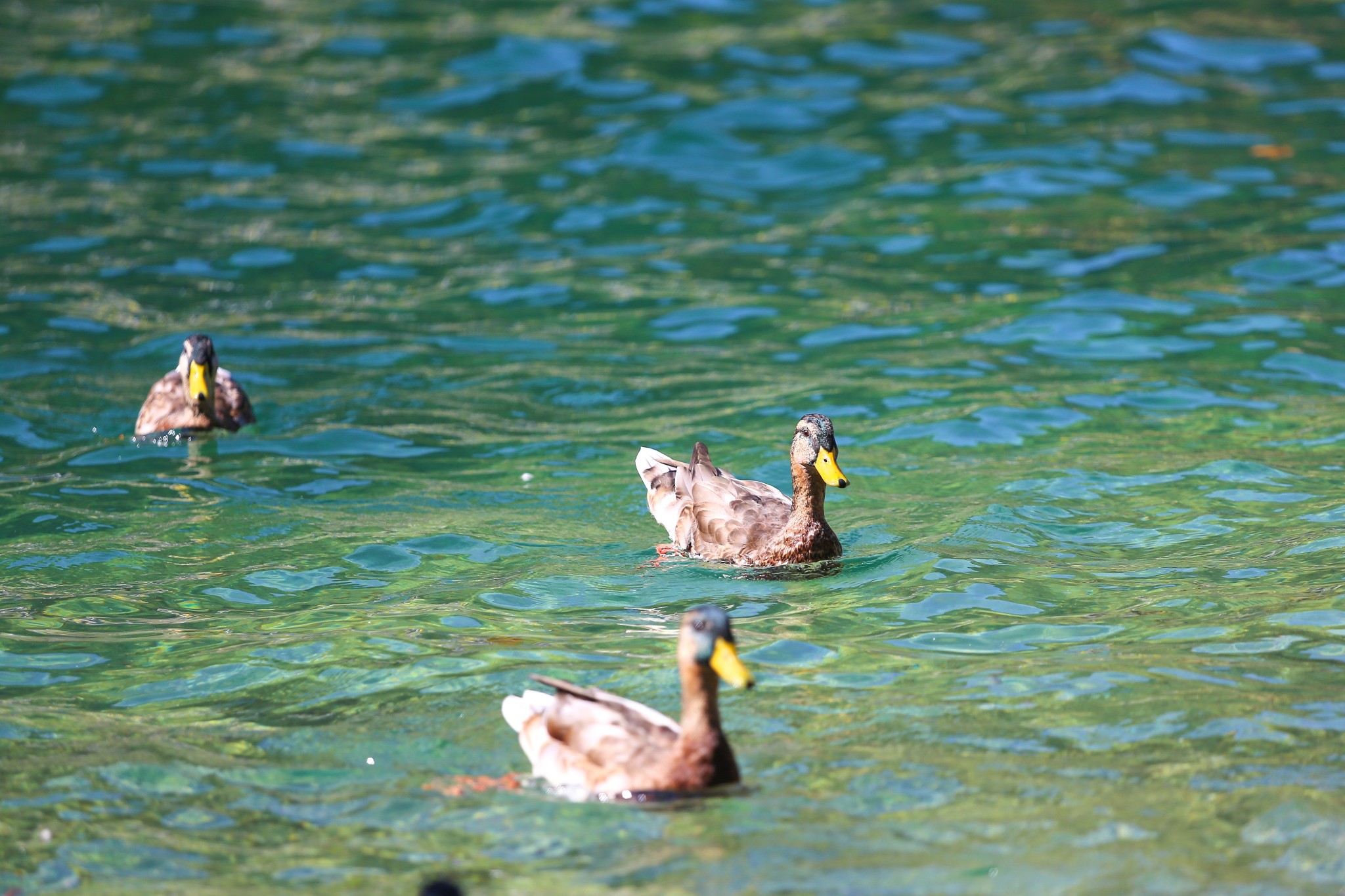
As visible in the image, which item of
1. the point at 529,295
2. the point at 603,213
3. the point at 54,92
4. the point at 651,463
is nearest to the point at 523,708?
the point at 651,463

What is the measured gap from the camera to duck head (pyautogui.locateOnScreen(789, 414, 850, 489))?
10297 mm

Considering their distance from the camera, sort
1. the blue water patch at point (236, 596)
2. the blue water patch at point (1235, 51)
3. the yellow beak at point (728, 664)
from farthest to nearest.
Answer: the blue water patch at point (1235, 51)
the blue water patch at point (236, 596)
the yellow beak at point (728, 664)

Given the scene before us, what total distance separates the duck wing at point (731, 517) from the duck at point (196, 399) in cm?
505

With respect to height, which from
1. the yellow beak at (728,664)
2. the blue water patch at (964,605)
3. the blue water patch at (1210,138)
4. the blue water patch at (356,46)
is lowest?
the blue water patch at (964,605)

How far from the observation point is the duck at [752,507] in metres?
10.4

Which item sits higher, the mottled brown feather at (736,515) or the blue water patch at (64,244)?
the blue water patch at (64,244)

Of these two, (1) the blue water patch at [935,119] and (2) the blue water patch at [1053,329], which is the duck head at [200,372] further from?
(1) the blue water patch at [935,119]

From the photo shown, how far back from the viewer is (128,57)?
25.1 m

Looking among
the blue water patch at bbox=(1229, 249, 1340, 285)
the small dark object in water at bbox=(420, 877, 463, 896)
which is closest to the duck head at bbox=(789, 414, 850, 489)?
the small dark object in water at bbox=(420, 877, 463, 896)

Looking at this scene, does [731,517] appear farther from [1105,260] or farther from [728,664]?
[1105,260]

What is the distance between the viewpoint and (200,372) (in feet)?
44.3

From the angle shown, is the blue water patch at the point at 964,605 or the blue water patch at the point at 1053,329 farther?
the blue water patch at the point at 1053,329

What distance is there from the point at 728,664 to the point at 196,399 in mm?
8112

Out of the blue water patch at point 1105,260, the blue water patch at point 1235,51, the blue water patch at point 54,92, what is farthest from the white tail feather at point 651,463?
the blue water patch at point 1235,51
